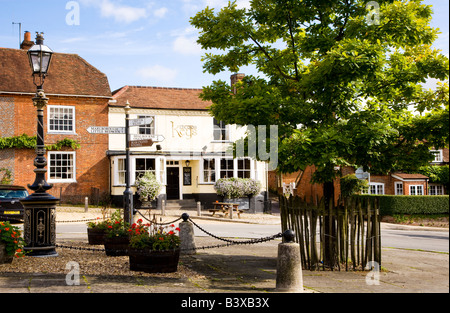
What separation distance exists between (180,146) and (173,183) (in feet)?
9.12

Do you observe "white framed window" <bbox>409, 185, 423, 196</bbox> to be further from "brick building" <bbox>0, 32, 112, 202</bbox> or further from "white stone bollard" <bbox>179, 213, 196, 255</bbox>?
"white stone bollard" <bbox>179, 213, 196, 255</bbox>

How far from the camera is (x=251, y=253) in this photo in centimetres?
1217

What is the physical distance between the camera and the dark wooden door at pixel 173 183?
3172cm

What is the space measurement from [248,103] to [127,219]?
5.57m

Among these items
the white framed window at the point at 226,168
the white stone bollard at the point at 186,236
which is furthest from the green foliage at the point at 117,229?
the white framed window at the point at 226,168

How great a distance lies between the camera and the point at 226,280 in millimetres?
8312

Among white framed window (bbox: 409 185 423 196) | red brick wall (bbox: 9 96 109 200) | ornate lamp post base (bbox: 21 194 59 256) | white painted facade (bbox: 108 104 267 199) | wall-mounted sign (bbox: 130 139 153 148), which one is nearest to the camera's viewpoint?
ornate lamp post base (bbox: 21 194 59 256)

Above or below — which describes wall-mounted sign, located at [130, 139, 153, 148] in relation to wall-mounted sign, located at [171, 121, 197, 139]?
below

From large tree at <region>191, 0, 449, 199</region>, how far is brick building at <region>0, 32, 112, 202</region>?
2032 cm

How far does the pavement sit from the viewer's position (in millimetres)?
7168

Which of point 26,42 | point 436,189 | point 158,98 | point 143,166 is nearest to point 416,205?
point 436,189

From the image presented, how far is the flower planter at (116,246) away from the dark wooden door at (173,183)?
21339 millimetres

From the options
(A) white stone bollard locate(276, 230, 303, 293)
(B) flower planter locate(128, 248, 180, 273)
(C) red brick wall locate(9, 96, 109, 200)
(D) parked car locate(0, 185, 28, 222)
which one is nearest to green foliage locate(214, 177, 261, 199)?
(C) red brick wall locate(9, 96, 109, 200)

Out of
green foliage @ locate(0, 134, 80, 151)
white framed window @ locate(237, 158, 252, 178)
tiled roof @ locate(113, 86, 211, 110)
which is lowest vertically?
white framed window @ locate(237, 158, 252, 178)
